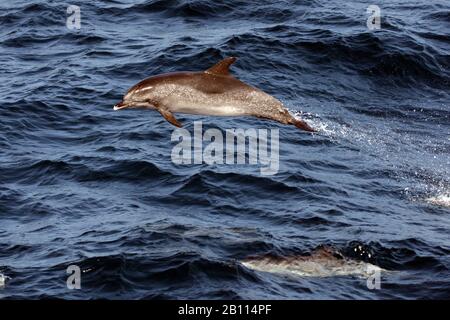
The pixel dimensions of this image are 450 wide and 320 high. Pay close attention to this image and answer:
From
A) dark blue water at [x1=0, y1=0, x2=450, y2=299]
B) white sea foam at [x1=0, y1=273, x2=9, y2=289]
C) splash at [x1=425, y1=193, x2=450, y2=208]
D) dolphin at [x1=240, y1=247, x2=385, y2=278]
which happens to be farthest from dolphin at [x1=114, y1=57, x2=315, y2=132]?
splash at [x1=425, y1=193, x2=450, y2=208]

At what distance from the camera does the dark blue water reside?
18688 mm

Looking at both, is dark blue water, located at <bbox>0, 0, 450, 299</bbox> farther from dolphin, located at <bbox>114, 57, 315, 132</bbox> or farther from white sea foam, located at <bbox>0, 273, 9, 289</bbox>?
dolphin, located at <bbox>114, 57, 315, 132</bbox>

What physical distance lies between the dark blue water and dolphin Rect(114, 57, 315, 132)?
9.23 feet

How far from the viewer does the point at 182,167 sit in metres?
24.0

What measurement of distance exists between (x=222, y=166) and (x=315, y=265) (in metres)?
5.70

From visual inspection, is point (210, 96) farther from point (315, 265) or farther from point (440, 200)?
point (440, 200)

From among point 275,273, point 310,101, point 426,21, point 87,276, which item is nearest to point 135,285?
point 87,276

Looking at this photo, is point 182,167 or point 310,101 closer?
A: point 182,167

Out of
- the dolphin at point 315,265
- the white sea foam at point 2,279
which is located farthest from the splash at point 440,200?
Result: the white sea foam at point 2,279

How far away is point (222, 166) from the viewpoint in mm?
24188

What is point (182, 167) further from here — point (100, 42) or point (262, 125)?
point (100, 42)

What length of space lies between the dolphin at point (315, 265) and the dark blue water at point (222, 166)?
0.67 feet
